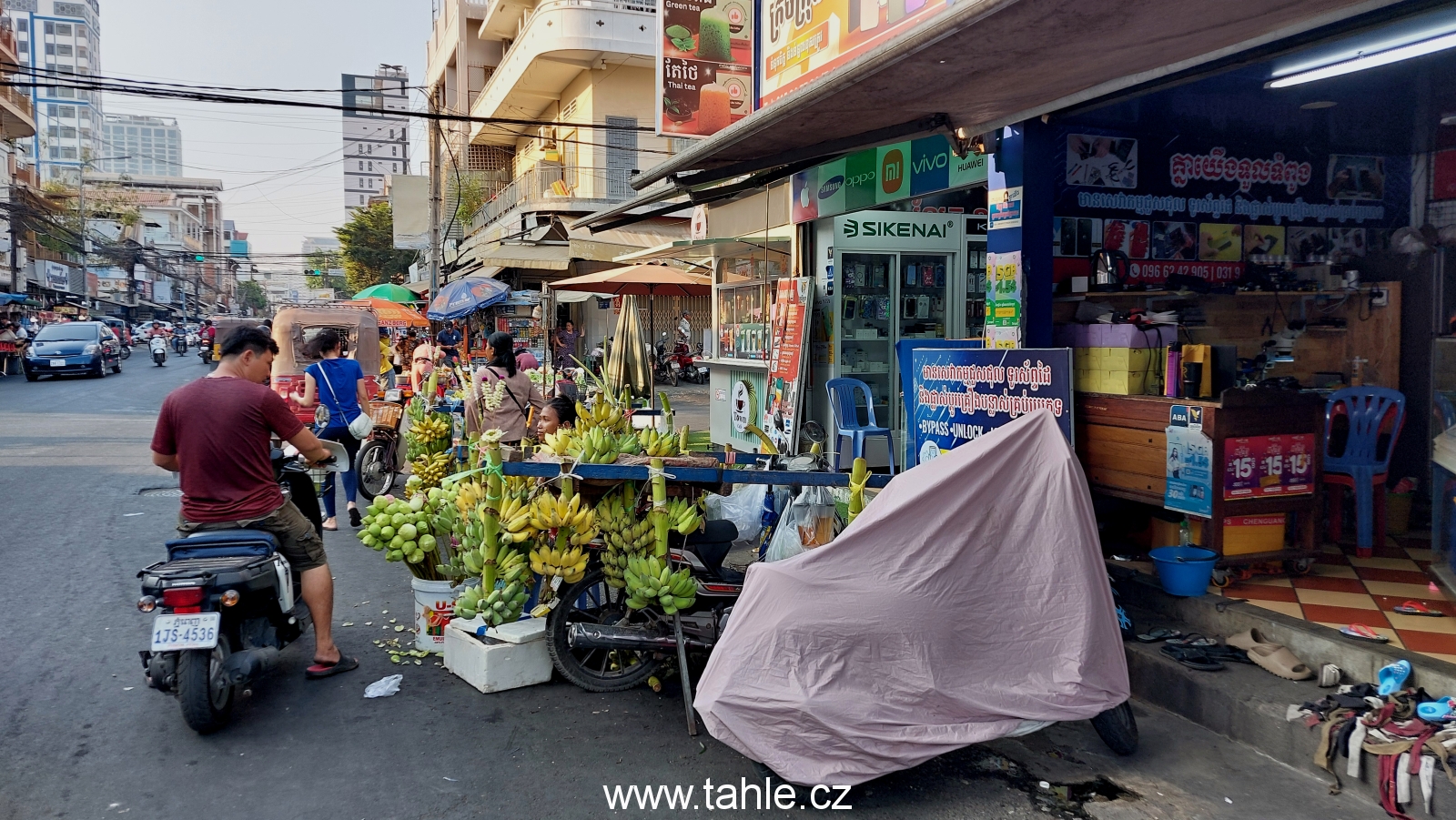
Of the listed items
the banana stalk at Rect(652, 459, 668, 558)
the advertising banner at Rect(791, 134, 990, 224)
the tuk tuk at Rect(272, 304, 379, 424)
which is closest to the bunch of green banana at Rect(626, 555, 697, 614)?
the banana stalk at Rect(652, 459, 668, 558)

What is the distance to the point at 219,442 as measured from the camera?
4359 mm

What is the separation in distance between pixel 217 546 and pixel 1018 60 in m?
4.31

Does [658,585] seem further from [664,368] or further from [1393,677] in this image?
[664,368]

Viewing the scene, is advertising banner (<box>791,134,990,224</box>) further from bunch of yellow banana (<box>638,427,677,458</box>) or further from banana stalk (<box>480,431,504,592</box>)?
banana stalk (<box>480,431,504,592</box>)

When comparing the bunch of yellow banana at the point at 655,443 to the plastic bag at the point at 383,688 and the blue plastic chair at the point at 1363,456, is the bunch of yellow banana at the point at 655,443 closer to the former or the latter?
the plastic bag at the point at 383,688

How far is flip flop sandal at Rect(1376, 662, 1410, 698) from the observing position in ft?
12.6

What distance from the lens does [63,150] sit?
123312 mm

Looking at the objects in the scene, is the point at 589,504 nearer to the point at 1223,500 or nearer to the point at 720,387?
the point at 1223,500

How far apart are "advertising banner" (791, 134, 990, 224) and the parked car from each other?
24759 mm

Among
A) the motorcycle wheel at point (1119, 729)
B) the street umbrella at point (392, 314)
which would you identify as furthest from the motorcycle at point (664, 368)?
the motorcycle wheel at point (1119, 729)

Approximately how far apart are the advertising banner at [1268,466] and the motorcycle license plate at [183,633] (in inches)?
200

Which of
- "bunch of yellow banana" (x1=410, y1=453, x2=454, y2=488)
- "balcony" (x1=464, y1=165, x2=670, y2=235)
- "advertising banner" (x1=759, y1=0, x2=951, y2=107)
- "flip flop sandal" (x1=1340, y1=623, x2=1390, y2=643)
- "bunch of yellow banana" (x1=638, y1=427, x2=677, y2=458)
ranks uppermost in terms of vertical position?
"balcony" (x1=464, y1=165, x2=670, y2=235)

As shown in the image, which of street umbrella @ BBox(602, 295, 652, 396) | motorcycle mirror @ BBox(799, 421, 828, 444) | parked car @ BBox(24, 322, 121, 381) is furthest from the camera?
parked car @ BBox(24, 322, 121, 381)

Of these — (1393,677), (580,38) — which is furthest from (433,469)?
(580,38)
